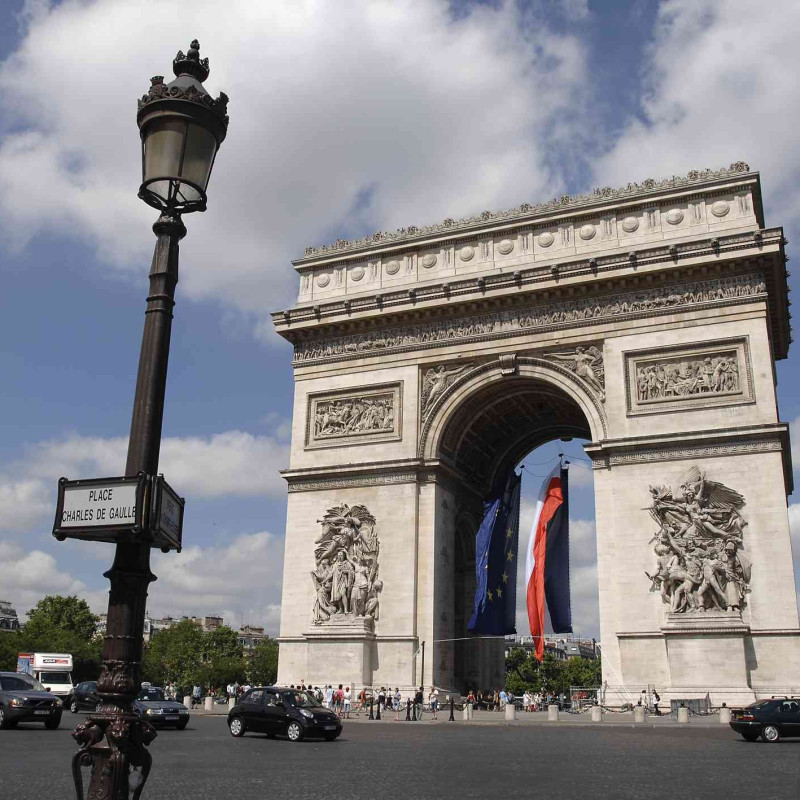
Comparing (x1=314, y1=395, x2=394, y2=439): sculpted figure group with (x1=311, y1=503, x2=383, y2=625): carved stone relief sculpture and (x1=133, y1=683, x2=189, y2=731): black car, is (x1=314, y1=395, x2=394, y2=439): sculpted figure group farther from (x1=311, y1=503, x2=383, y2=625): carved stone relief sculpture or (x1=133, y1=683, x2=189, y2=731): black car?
(x1=133, y1=683, x2=189, y2=731): black car

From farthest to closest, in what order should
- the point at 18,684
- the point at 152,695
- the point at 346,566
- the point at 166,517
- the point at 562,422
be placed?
the point at 562,422 < the point at 346,566 < the point at 152,695 < the point at 18,684 < the point at 166,517

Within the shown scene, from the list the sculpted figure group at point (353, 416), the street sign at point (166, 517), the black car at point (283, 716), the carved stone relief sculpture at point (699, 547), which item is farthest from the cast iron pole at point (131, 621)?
the sculpted figure group at point (353, 416)

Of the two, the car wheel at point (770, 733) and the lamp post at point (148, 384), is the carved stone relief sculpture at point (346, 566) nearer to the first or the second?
the car wheel at point (770, 733)

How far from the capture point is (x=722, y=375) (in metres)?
28.7

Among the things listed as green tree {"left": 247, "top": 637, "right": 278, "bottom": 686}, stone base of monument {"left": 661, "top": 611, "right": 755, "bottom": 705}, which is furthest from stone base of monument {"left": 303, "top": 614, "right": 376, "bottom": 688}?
green tree {"left": 247, "top": 637, "right": 278, "bottom": 686}

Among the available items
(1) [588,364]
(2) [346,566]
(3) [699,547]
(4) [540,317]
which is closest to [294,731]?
(2) [346,566]

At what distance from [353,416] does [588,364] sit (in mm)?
8732

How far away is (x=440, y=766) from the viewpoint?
44.0ft

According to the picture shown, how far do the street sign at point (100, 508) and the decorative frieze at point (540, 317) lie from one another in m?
27.2

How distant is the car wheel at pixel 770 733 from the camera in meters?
19.6

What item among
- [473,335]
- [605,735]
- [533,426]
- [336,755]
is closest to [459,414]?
[473,335]

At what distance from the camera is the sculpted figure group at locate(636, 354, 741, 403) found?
94.0ft

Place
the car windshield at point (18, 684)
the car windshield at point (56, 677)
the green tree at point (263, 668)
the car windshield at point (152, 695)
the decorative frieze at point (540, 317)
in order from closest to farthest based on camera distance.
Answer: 1. the car windshield at point (18, 684)
2. the car windshield at point (152, 695)
3. the decorative frieze at point (540, 317)
4. the car windshield at point (56, 677)
5. the green tree at point (263, 668)

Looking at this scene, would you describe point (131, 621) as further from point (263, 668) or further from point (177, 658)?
point (263, 668)
